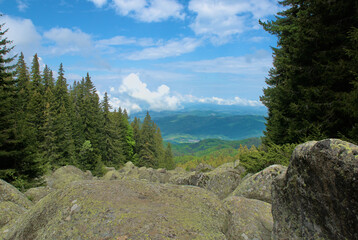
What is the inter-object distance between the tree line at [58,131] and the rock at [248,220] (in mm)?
16736

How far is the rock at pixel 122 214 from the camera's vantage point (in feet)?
12.1

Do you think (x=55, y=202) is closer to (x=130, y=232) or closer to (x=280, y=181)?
(x=130, y=232)

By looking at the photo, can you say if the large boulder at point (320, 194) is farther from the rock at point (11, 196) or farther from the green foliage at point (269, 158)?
the rock at point (11, 196)

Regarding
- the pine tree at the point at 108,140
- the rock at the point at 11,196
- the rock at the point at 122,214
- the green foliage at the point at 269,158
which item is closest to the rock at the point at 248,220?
the rock at the point at 122,214

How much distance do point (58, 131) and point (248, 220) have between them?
44936 millimetres

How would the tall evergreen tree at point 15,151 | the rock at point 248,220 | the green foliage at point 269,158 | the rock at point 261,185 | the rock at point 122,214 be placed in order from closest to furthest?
the rock at point 122,214 < the rock at point 248,220 < the rock at point 261,185 < the green foliage at point 269,158 < the tall evergreen tree at point 15,151

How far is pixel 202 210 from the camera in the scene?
4.94 metres

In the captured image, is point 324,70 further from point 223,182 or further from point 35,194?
point 35,194

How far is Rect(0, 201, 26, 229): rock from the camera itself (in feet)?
21.3

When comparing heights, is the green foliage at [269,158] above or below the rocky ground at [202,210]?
below

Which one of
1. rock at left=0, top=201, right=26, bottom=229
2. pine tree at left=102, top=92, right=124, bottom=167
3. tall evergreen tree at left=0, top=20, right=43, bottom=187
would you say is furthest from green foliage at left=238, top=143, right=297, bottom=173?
pine tree at left=102, top=92, right=124, bottom=167

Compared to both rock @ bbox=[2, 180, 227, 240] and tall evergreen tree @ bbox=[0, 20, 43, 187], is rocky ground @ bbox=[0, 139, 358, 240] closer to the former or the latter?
rock @ bbox=[2, 180, 227, 240]

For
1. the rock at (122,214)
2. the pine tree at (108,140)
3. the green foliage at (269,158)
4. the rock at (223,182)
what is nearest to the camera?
the rock at (122,214)

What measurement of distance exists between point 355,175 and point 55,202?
5.75 meters
